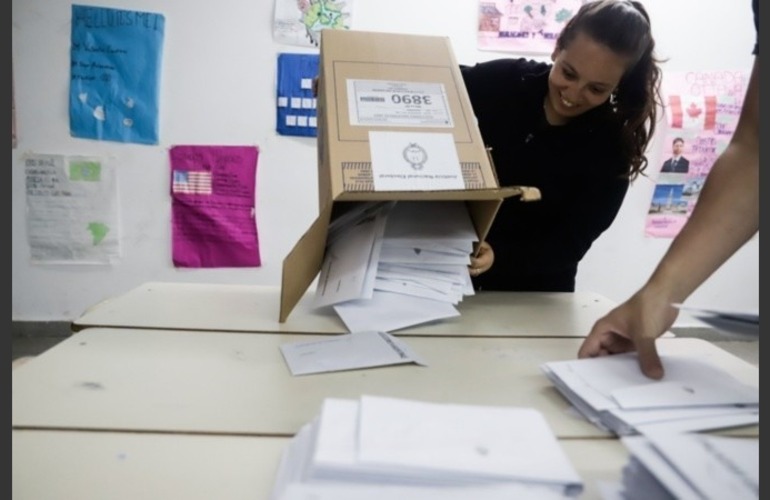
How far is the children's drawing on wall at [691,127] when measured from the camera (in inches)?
82.7

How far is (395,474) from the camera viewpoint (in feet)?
1.36

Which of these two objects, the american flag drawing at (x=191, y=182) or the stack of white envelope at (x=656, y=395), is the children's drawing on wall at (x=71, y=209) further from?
the stack of white envelope at (x=656, y=395)

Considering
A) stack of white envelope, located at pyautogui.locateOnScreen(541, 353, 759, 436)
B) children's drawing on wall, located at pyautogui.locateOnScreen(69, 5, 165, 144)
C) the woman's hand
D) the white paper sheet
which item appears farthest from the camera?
children's drawing on wall, located at pyautogui.locateOnScreen(69, 5, 165, 144)

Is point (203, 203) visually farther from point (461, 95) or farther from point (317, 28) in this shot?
point (461, 95)

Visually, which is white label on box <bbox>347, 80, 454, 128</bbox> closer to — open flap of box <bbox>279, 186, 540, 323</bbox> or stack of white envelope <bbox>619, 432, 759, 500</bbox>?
open flap of box <bbox>279, 186, 540, 323</bbox>

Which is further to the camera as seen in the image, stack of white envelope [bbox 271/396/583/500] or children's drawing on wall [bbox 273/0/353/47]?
children's drawing on wall [bbox 273/0/353/47]

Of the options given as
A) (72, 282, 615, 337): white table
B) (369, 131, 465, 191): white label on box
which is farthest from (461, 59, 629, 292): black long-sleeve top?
(369, 131, 465, 191): white label on box

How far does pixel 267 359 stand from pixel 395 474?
1.32 feet

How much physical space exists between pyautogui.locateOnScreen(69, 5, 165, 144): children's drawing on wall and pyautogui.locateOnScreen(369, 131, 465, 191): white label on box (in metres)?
1.38

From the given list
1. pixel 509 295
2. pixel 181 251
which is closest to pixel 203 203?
pixel 181 251

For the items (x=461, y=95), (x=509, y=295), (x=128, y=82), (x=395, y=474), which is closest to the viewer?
→ (x=395, y=474)

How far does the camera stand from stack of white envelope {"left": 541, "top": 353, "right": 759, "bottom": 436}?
1.81ft

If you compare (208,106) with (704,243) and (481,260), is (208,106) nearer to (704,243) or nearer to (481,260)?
(481,260)

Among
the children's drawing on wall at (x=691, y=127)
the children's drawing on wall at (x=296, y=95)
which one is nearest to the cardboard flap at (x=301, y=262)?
the children's drawing on wall at (x=296, y=95)
